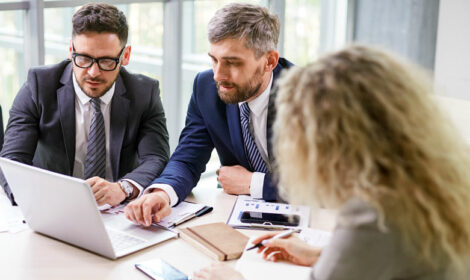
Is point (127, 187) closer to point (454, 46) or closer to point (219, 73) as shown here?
point (219, 73)

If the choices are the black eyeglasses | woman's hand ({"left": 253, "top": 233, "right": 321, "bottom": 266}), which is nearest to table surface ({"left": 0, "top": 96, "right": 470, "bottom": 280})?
woman's hand ({"left": 253, "top": 233, "right": 321, "bottom": 266})

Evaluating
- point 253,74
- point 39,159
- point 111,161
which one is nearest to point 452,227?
point 253,74

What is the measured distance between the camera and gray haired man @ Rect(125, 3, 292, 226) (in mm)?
2340

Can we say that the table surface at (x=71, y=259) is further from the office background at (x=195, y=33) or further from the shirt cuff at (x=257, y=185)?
the office background at (x=195, y=33)

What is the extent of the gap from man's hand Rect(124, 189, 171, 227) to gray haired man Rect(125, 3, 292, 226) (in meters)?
0.07

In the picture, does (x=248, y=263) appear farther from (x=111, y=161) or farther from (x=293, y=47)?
(x=293, y=47)

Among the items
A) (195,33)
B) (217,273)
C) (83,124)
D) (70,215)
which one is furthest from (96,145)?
(195,33)

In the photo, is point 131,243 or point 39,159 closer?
point 131,243

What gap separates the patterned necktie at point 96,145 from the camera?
8.12 feet

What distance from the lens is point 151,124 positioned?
8.59 ft

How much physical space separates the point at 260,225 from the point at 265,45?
2.57 feet

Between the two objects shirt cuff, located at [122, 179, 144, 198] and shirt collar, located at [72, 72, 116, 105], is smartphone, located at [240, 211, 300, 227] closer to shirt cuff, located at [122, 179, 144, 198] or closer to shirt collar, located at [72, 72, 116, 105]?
shirt cuff, located at [122, 179, 144, 198]

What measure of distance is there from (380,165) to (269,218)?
99cm

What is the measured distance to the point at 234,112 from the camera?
2.51 metres
